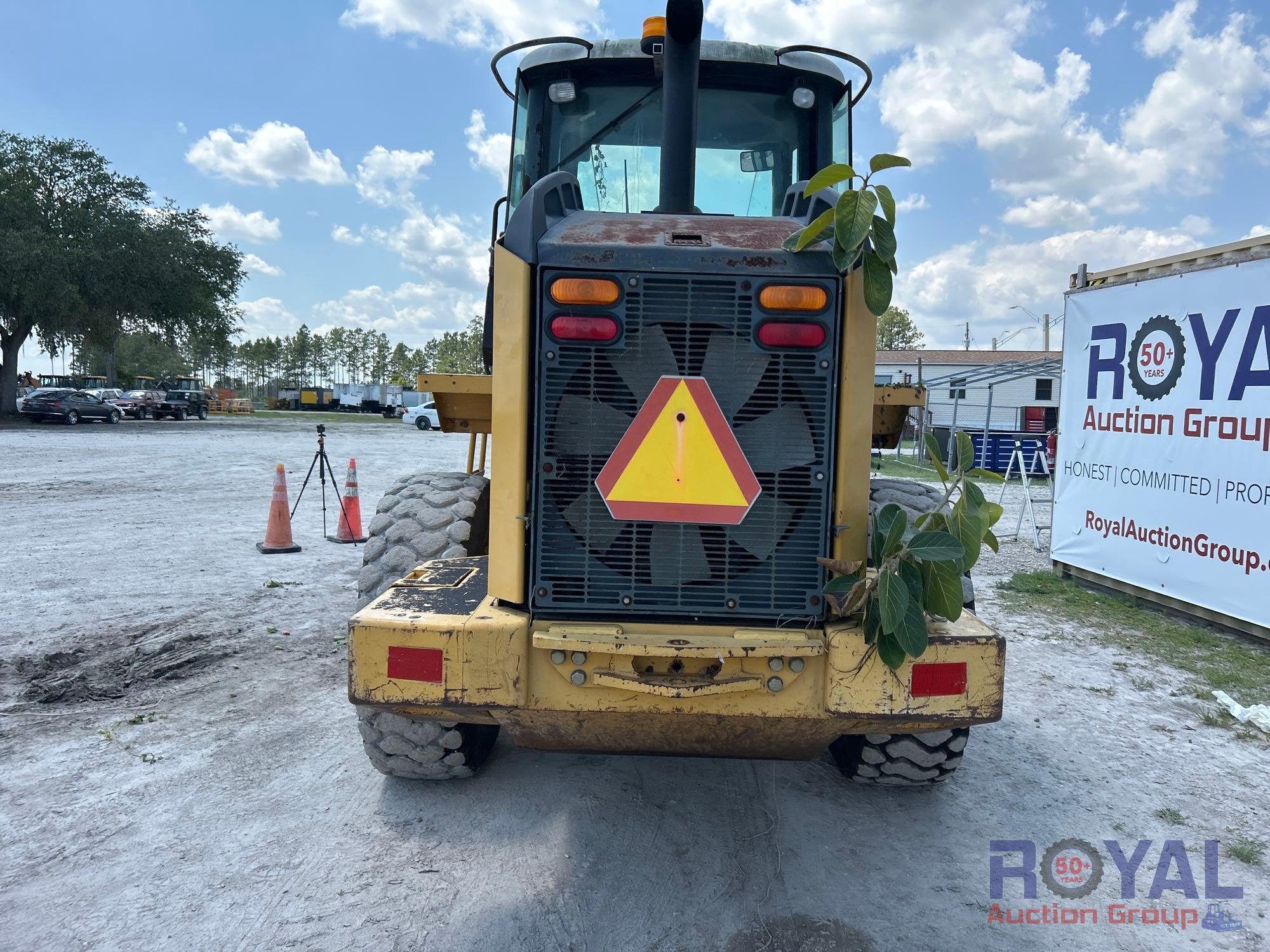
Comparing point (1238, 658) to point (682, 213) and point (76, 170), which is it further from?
point (76, 170)

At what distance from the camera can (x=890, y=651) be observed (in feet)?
8.14

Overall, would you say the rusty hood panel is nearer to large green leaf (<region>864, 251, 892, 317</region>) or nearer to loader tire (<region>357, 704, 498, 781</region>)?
large green leaf (<region>864, 251, 892, 317</region>)

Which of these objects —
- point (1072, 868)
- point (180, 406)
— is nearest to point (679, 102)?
point (1072, 868)

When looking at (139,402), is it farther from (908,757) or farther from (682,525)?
(908,757)

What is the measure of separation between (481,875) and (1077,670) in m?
4.09

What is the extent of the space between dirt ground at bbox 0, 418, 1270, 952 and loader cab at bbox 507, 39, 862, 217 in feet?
8.44

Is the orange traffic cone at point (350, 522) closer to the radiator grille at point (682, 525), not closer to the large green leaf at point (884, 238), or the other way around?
the radiator grille at point (682, 525)

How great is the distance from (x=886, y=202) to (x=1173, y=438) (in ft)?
18.1

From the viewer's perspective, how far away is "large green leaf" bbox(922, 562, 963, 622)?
254 centimetres

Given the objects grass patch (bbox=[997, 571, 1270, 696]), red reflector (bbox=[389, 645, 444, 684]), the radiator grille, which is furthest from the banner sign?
red reflector (bbox=[389, 645, 444, 684])

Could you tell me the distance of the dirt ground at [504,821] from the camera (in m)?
2.60

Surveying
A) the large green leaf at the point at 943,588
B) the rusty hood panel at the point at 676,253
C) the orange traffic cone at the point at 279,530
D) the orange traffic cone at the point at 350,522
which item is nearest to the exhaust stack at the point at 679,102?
the rusty hood panel at the point at 676,253

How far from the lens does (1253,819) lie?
133 inches

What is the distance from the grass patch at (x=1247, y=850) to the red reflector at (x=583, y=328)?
9.72 ft
